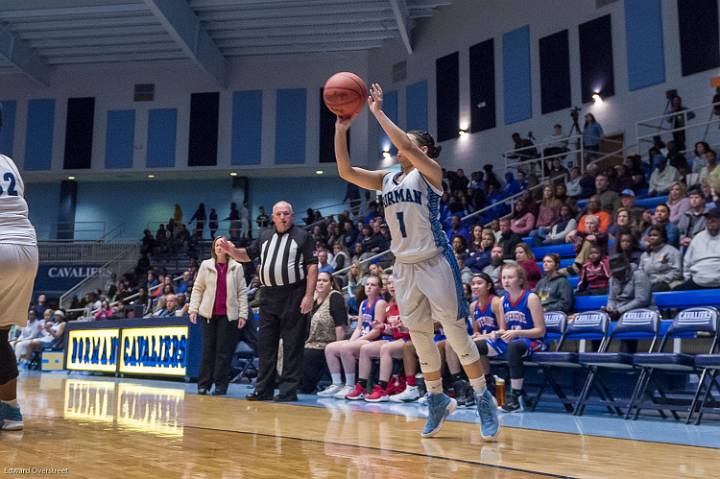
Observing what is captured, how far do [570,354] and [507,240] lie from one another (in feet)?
13.9

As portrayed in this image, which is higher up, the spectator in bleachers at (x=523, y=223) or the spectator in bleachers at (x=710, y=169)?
the spectator in bleachers at (x=710, y=169)

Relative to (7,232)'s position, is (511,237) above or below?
above

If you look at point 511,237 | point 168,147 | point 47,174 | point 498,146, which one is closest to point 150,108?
point 168,147

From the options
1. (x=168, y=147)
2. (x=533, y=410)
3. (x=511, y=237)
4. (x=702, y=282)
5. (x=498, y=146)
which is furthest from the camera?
(x=168, y=147)

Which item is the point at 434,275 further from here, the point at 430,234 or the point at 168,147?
the point at 168,147

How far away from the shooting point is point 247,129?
71.7 ft

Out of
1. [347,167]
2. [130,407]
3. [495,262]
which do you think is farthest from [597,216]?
[130,407]

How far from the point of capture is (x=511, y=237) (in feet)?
31.1

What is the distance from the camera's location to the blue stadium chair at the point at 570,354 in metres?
5.49

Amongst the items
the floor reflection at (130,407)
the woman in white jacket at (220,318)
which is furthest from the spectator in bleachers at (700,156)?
the floor reflection at (130,407)

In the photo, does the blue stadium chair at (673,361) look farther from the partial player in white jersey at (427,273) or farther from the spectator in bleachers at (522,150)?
the spectator in bleachers at (522,150)

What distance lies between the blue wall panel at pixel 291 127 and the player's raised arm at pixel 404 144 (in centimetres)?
1794

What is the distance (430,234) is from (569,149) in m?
11.8

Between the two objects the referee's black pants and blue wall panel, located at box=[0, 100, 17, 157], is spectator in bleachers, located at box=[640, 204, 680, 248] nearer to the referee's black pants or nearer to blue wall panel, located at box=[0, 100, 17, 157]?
the referee's black pants
